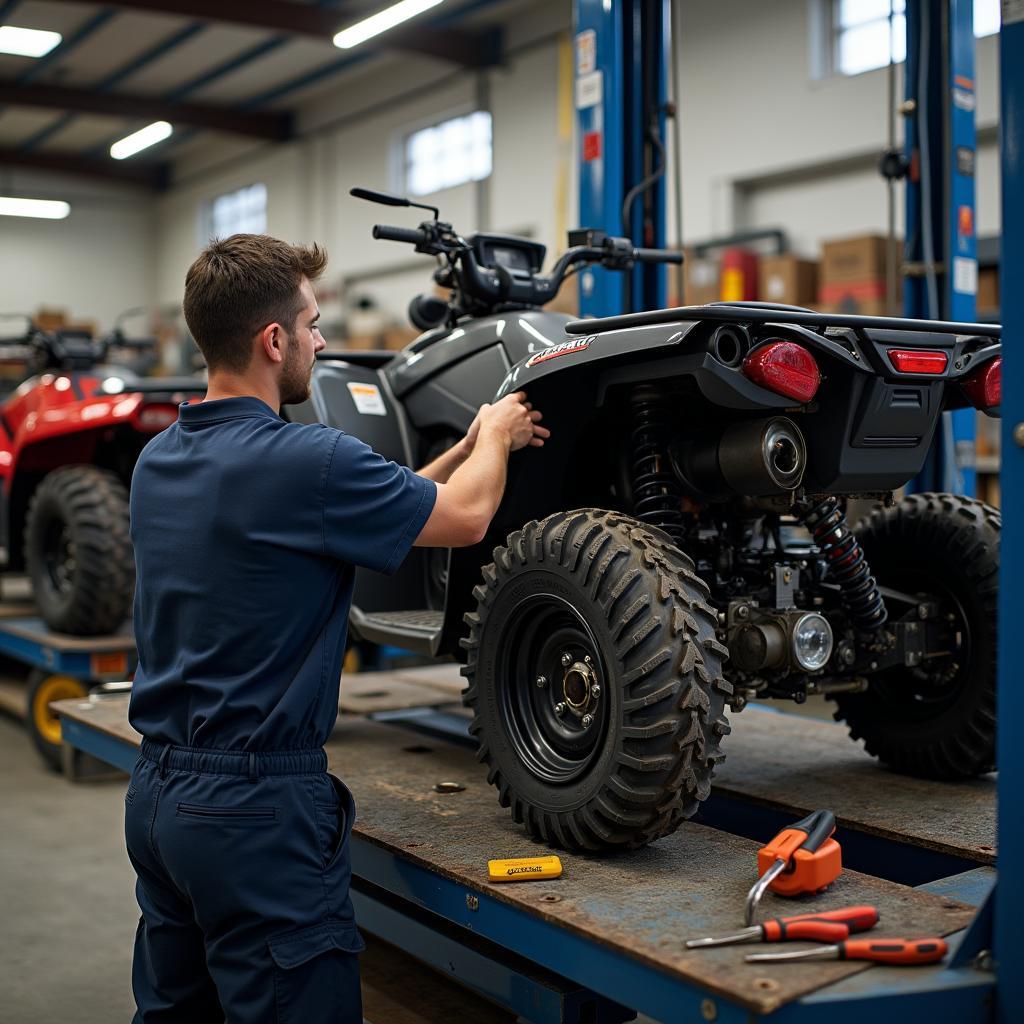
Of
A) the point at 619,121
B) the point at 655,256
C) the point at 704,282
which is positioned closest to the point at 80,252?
the point at 704,282

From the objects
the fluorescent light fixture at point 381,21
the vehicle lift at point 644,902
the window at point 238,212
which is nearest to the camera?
the vehicle lift at point 644,902

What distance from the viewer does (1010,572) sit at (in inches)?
67.8

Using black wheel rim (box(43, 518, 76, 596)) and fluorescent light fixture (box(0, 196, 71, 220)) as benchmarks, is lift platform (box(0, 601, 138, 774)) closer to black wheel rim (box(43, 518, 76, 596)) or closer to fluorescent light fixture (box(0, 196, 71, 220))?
black wheel rim (box(43, 518, 76, 596))

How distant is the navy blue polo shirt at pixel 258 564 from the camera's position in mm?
1955

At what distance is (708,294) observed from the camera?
32.8 feet

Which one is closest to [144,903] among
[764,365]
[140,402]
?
[764,365]

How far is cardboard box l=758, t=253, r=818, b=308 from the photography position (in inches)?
366

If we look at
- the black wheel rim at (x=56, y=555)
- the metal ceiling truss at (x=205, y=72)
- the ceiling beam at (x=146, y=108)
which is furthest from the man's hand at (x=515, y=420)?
the ceiling beam at (x=146, y=108)

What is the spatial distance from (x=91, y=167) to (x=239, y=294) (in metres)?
19.7

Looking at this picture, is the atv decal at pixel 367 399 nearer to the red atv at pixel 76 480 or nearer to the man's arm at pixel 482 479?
the man's arm at pixel 482 479

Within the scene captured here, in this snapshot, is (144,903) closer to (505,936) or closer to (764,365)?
(505,936)

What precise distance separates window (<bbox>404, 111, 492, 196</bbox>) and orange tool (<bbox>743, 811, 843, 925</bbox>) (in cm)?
1235

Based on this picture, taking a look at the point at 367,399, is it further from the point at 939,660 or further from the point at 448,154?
the point at 448,154

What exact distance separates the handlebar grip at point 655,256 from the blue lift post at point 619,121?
715 millimetres
